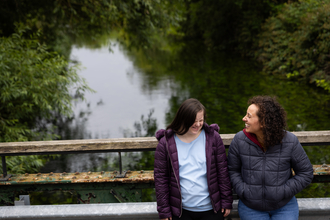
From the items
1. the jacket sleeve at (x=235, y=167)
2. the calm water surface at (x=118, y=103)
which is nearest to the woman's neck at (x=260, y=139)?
the jacket sleeve at (x=235, y=167)

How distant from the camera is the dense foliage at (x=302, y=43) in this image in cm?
1330

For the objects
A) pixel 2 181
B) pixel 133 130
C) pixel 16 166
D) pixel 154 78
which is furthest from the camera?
pixel 154 78

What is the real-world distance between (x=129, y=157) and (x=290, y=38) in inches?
490

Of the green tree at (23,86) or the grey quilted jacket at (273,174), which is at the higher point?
the green tree at (23,86)

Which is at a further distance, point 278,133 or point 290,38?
point 290,38

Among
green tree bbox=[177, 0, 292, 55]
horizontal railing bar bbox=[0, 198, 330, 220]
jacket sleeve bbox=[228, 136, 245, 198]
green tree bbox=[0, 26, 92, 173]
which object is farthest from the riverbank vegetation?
jacket sleeve bbox=[228, 136, 245, 198]

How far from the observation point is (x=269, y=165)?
7.63 ft

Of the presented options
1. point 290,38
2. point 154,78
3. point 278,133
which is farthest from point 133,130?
point 290,38

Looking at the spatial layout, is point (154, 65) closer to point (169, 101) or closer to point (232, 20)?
point (232, 20)

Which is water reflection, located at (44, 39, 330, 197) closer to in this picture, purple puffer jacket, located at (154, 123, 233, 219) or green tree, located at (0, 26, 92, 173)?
green tree, located at (0, 26, 92, 173)

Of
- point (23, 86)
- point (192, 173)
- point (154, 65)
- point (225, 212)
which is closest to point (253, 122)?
point (192, 173)

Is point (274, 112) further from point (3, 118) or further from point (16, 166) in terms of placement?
point (3, 118)

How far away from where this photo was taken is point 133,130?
1001cm

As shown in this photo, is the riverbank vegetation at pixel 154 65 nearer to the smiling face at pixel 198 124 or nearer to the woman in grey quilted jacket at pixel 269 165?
the woman in grey quilted jacket at pixel 269 165
